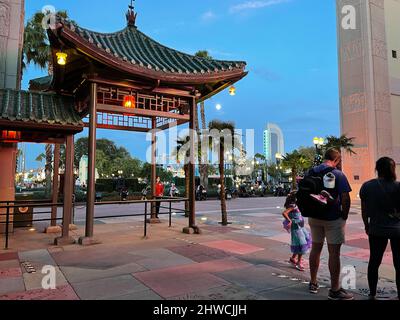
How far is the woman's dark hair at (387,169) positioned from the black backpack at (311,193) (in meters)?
0.58

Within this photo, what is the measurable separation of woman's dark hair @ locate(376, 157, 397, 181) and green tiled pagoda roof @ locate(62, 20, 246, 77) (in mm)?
5609

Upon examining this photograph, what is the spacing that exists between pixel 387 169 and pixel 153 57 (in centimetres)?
690

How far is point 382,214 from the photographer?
3664 millimetres

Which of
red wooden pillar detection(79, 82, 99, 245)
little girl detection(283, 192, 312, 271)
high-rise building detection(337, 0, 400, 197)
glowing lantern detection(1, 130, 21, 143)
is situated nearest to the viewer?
little girl detection(283, 192, 312, 271)

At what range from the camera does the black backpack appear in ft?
12.5

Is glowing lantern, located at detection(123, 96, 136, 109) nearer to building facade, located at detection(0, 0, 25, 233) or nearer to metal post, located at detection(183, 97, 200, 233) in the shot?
metal post, located at detection(183, 97, 200, 233)

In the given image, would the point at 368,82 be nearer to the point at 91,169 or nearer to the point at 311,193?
the point at 91,169

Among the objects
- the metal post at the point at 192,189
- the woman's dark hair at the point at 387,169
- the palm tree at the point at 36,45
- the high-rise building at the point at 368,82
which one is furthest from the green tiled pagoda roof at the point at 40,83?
the high-rise building at the point at 368,82

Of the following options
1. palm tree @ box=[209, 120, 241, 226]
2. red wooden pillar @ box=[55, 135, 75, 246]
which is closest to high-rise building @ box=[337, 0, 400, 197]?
palm tree @ box=[209, 120, 241, 226]

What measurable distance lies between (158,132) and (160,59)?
2.81 m

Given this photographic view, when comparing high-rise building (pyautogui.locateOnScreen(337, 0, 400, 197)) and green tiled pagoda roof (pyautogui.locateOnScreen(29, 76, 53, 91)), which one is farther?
high-rise building (pyautogui.locateOnScreen(337, 0, 400, 197))

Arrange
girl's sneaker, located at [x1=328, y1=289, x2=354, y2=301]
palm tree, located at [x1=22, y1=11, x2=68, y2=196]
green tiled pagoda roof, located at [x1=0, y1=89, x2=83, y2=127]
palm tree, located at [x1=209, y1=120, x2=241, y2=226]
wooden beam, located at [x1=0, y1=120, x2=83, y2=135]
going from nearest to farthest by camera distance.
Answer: girl's sneaker, located at [x1=328, y1=289, x2=354, y2=301], wooden beam, located at [x1=0, y1=120, x2=83, y2=135], green tiled pagoda roof, located at [x1=0, y1=89, x2=83, y2=127], palm tree, located at [x1=209, y1=120, x2=241, y2=226], palm tree, located at [x1=22, y1=11, x2=68, y2=196]

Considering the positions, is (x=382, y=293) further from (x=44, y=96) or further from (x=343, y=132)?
(x=343, y=132)

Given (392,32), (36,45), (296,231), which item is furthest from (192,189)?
(392,32)
